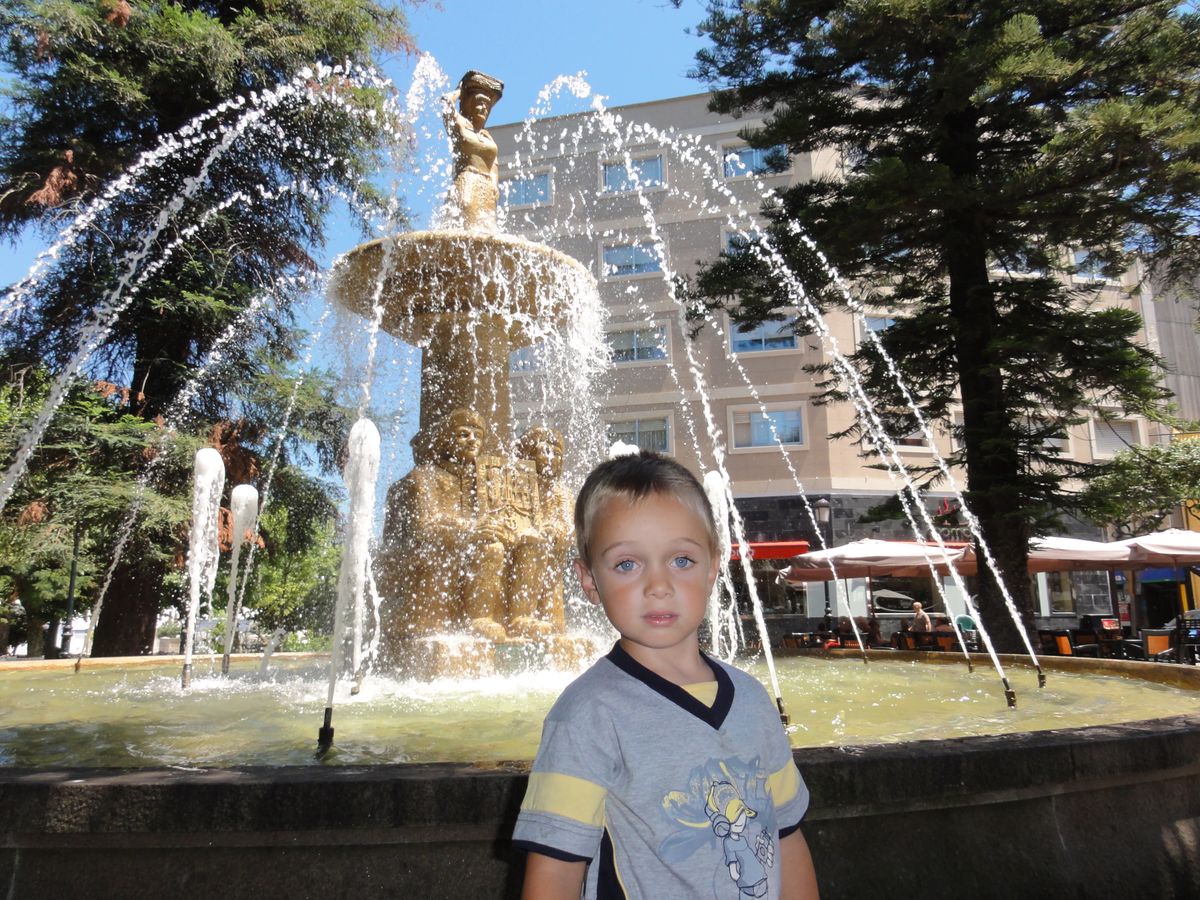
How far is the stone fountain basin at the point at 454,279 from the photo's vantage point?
734 cm

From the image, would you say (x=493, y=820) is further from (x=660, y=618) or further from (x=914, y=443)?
(x=914, y=443)

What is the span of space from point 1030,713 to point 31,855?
15.6 feet

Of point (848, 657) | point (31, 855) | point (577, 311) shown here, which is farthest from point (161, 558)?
point (31, 855)

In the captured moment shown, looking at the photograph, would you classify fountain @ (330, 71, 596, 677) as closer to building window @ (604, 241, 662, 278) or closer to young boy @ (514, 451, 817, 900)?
young boy @ (514, 451, 817, 900)

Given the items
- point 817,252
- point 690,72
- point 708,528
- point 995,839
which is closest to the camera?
point 708,528

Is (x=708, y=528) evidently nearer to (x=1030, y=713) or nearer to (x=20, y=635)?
(x=1030, y=713)

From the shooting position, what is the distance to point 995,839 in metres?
2.59

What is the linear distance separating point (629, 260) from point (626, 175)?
8.38ft

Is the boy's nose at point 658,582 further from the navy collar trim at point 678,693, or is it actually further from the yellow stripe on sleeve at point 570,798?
the yellow stripe on sleeve at point 570,798

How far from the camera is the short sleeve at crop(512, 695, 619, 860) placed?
128cm

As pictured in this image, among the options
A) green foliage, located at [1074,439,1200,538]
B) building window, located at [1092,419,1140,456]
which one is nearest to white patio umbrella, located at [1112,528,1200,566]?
green foliage, located at [1074,439,1200,538]

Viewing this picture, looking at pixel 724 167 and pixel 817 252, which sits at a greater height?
pixel 724 167

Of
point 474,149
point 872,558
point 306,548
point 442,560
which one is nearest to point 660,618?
point 442,560

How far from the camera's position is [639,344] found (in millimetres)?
25531
